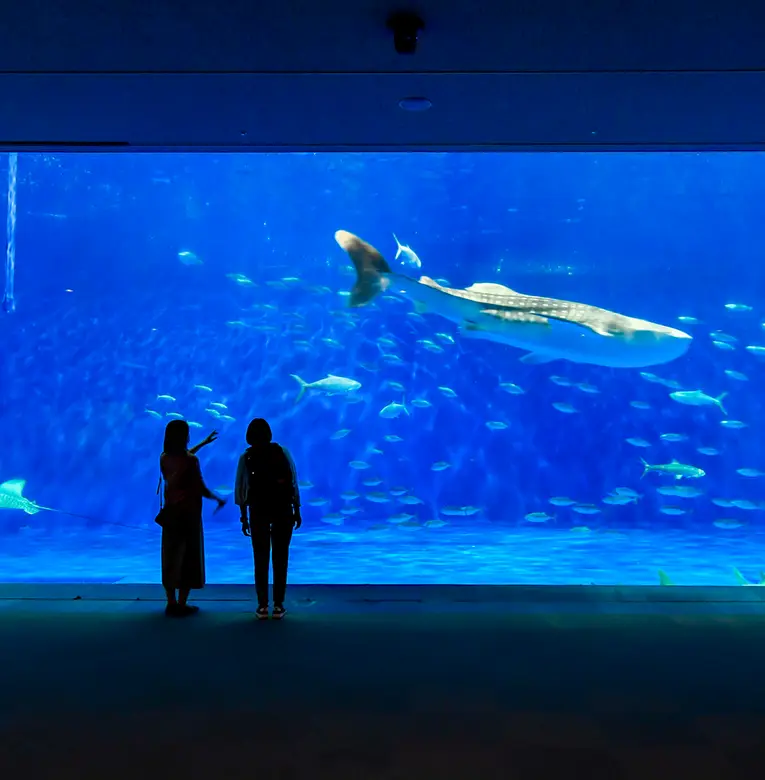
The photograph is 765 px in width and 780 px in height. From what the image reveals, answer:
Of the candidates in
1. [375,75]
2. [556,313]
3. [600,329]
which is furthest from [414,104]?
[600,329]

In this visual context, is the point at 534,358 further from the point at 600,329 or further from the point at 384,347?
the point at 384,347

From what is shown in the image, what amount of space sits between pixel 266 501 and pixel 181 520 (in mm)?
575

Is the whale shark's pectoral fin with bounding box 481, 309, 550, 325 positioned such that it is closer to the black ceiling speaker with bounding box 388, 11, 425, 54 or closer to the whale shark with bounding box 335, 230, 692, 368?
the whale shark with bounding box 335, 230, 692, 368

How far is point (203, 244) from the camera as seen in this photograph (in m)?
40.1

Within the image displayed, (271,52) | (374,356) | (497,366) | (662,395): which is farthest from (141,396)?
(271,52)

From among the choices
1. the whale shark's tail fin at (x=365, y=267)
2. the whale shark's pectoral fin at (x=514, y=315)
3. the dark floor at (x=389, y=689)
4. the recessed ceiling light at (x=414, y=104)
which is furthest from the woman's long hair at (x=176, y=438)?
the whale shark's pectoral fin at (x=514, y=315)

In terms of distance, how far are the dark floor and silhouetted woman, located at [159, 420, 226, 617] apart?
8.6 inches

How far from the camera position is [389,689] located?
277 centimetres

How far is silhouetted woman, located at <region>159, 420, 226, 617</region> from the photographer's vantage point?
4.11 meters

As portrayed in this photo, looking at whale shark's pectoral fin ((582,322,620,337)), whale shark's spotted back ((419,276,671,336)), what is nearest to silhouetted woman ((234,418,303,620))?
whale shark's spotted back ((419,276,671,336))

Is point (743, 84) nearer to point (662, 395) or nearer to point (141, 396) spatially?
point (662, 395)

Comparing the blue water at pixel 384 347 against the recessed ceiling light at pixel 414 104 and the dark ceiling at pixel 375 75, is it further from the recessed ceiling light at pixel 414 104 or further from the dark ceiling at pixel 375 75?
the recessed ceiling light at pixel 414 104

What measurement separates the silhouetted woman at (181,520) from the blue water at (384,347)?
1306cm

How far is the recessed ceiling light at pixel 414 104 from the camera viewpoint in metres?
4.26
